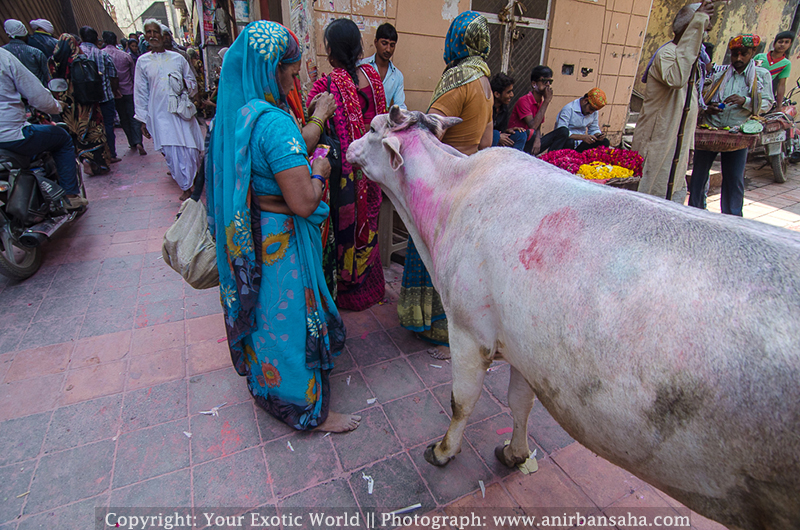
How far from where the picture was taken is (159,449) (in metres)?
2.44

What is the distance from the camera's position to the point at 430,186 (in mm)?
2213

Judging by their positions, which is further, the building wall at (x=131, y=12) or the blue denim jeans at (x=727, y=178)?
the building wall at (x=131, y=12)

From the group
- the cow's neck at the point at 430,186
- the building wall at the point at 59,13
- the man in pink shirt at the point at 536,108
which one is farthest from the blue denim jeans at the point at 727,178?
the building wall at the point at 59,13

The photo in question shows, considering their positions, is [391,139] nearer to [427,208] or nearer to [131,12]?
[427,208]

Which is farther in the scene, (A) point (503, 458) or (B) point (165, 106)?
(B) point (165, 106)

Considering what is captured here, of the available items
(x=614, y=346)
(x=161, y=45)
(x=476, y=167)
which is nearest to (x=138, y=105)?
(x=161, y=45)

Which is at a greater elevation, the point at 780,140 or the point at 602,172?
the point at 602,172

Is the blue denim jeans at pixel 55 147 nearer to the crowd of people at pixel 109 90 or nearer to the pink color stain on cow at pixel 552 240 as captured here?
the crowd of people at pixel 109 90

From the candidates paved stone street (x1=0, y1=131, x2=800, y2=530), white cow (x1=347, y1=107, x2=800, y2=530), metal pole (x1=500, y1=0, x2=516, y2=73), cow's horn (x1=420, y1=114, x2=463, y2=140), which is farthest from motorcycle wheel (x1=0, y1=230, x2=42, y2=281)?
metal pole (x1=500, y1=0, x2=516, y2=73)

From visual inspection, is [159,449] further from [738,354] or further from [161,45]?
[161,45]

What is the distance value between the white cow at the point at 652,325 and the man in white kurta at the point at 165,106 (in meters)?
6.12

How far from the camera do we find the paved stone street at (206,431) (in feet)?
7.22

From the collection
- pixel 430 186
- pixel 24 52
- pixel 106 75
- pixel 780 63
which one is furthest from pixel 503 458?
pixel 106 75

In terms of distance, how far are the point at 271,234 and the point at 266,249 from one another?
88mm
